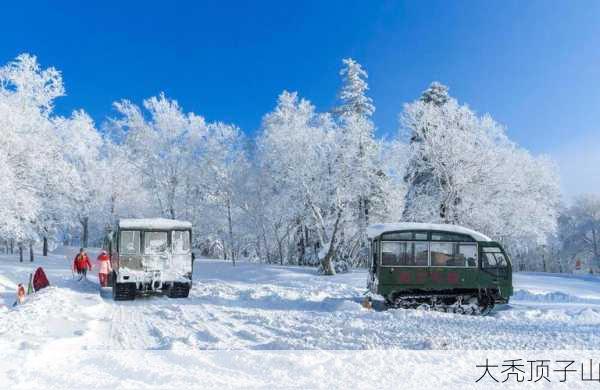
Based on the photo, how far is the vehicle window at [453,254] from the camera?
16.6 meters

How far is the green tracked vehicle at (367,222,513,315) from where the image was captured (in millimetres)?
16438

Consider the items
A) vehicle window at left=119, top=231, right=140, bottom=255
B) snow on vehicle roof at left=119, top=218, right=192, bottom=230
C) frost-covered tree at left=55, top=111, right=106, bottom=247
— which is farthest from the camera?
frost-covered tree at left=55, top=111, right=106, bottom=247

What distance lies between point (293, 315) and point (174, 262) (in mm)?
7140

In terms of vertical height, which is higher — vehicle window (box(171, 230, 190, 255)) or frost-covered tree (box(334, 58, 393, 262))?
frost-covered tree (box(334, 58, 393, 262))

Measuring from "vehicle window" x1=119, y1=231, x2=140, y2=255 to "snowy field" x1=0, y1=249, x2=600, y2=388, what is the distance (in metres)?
1.91

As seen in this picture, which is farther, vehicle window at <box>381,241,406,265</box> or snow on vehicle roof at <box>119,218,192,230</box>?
snow on vehicle roof at <box>119,218,192,230</box>

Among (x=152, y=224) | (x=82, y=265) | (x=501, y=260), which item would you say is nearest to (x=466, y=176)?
(x=501, y=260)

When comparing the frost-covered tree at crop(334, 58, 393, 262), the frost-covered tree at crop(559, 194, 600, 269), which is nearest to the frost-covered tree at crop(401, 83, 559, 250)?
the frost-covered tree at crop(334, 58, 393, 262)

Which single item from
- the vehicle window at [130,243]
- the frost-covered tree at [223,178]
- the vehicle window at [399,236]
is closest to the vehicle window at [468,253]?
the vehicle window at [399,236]

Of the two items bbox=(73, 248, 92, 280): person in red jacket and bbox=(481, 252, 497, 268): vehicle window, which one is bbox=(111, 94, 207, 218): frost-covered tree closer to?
bbox=(73, 248, 92, 280): person in red jacket

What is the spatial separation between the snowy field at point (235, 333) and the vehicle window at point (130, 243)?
6.26ft

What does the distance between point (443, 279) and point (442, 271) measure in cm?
26

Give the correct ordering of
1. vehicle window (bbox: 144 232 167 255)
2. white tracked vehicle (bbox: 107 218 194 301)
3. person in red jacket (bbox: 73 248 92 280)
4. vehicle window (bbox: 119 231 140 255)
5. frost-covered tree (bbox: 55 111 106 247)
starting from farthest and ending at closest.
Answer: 1. frost-covered tree (bbox: 55 111 106 247)
2. person in red jacket (bbox: 73 248 92 280)
3. vehicle window (bbox: 144 232 167 255)
4. vehicle window (bbox: 119 231 140 255)
5. white tracked vehicle (bbox: 107 218 194 301)

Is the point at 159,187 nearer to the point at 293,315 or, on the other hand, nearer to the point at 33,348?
the point at 293,315
